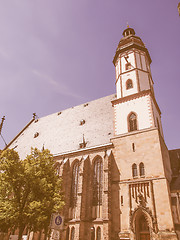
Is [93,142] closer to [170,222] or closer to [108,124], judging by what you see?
[108,124]

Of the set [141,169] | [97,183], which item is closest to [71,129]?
[97,183]

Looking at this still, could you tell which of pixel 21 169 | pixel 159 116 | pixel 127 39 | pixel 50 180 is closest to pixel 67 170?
pixel 50 180

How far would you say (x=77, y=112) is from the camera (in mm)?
32406

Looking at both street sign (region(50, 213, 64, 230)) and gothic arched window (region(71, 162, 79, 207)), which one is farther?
gothic arched window (region(71, 162, 79, 207))

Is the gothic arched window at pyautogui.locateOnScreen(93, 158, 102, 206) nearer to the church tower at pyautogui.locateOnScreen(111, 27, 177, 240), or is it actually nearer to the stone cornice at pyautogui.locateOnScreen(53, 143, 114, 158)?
the stone cornice at pyautogui.locateOnScreen(53, 143, 114, 158)

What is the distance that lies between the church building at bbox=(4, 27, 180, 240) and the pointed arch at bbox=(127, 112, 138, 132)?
112 mm

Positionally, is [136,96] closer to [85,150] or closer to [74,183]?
[85,150]

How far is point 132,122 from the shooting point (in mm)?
22656

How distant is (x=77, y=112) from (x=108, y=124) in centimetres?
862

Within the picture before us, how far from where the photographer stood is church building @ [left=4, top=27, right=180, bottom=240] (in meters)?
16.8

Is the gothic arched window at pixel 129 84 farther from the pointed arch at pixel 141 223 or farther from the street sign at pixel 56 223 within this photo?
the street sign at pixel 56 223

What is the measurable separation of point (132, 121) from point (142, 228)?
10.8 metres

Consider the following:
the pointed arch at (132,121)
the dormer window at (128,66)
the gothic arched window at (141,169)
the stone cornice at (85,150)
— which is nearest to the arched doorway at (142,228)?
the gothic arched window at (141,169)

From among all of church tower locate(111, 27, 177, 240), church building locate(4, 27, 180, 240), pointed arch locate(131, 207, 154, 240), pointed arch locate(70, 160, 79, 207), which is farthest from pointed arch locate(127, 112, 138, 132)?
pointed arch locate(131, 207, 154, 240)
